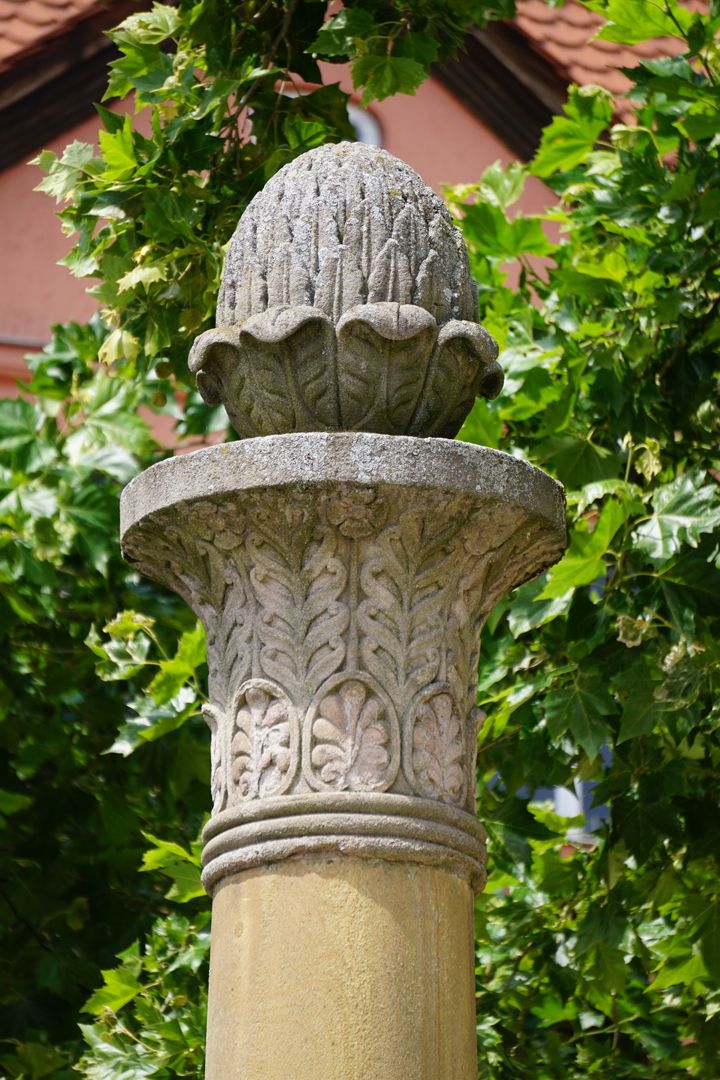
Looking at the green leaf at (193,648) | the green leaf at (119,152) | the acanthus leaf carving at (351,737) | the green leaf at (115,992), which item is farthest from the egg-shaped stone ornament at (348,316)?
the green leaf at (115,992)

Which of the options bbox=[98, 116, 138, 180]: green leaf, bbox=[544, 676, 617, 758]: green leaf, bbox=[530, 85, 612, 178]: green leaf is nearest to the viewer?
bbox=[544, 676, 617, 758]: green leaf

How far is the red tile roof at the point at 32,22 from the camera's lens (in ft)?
37.6

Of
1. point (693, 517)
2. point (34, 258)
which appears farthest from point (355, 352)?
point (34, 258)

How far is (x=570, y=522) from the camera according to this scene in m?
5.81

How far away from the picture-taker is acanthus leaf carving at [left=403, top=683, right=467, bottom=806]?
145 inches

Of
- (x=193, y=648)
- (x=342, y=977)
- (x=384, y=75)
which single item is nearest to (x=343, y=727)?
(x=342, y=977)

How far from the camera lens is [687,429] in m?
6.34

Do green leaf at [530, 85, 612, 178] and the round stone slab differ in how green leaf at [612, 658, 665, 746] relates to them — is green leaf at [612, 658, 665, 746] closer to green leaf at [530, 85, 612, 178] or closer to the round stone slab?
the round stone slab

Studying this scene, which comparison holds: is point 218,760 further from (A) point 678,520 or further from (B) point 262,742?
(A) point 678,520

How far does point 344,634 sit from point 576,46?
8.71 meters

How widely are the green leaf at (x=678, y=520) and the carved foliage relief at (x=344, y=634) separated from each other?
173 cm

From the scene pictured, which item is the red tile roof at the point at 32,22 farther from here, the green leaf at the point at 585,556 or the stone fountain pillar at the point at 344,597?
the stone fountain pillar at the point at 344,597

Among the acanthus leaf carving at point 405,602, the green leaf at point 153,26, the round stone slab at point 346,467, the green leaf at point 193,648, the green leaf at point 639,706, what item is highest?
the green leaf at point 153,26

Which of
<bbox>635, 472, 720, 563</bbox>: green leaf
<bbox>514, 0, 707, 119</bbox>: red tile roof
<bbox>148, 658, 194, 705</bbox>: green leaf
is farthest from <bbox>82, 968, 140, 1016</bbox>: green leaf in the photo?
<bbox>514, 0, 707, 119</bbox>: red tile roof
